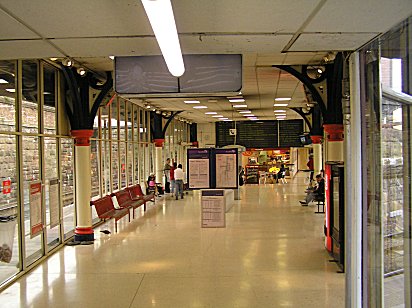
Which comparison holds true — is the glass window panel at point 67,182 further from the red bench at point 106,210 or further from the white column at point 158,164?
the white column at point 158,164

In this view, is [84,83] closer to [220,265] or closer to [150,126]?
[220,265]

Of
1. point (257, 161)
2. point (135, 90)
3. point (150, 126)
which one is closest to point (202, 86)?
point (135, 90)

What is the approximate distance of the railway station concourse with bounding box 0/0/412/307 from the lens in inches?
116

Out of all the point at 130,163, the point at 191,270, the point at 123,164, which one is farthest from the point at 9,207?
the point at 130,163

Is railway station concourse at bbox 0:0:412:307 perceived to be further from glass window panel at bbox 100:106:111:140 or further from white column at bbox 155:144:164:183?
white column at bbox 155:144:164:183

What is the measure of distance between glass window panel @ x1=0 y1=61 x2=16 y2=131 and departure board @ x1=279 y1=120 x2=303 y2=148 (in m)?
22.1

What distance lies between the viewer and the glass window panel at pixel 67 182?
29.8 feet

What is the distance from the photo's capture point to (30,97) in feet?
25.0

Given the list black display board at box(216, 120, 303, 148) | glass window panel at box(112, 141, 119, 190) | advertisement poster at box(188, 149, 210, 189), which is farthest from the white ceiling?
black display board at box(216, 120, 303, 148)

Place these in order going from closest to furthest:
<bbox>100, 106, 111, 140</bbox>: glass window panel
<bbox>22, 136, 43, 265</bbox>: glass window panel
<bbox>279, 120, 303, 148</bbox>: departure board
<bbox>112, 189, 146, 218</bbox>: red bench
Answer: <bbox>22, 136, 43, 265</bbox>: glass window panel < <bbox>112, 189, 146, 218</bbox>: red bench < <bbox>100, 106, 111, 140</bbox>: glass window panel < <bbox>279, 120, 303, 148</bbox>: departure board

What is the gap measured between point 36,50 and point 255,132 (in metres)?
24.8

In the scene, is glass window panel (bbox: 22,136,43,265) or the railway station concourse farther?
glass window panel (bbox: 22,136,43,265)

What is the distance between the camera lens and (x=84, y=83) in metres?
9.05

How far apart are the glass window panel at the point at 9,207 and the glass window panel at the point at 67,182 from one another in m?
2.15
